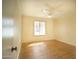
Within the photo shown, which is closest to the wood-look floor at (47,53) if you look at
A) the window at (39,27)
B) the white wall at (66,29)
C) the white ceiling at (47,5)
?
the white wall at (66,29)

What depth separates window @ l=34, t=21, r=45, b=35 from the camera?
10.2 metres

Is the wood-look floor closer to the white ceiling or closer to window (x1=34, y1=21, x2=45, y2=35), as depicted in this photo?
the white ceiling

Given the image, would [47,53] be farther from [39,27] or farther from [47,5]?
[39,27]

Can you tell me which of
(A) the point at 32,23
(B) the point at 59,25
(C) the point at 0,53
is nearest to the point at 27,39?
(A) the point at 32,23

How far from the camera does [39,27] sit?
34.6ft

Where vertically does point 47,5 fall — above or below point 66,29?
above

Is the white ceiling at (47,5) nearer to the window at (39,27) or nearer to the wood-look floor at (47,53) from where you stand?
the wood-look floor at (47,53)

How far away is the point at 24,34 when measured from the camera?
31.3ft

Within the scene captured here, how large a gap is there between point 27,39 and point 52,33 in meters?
3.15

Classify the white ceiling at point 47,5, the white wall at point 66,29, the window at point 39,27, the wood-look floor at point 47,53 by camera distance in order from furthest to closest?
the window at point 39,27
the white wall at point 66,29
the wood-look floor at point 47,53
the white ceiling at point 47,5

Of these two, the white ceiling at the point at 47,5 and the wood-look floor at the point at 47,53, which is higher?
the white ceiling at the point at 47,5

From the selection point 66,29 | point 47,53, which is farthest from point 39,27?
point 47,53

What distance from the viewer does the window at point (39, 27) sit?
10.2 metres

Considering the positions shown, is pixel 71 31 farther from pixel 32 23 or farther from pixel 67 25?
pixel 32 23
